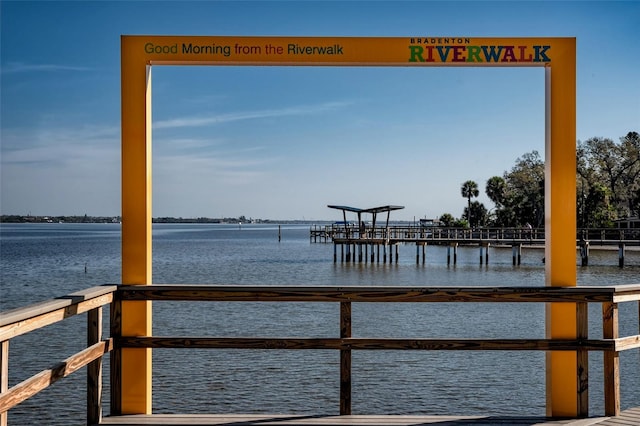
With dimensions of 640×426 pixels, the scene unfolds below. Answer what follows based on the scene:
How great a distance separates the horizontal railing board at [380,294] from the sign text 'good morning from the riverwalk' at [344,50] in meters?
1.59

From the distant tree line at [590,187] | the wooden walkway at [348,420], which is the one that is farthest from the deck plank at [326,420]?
the distant tree line at [590,187]

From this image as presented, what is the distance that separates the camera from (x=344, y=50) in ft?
16.9

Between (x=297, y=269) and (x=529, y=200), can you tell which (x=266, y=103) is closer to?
(x=529, y=200)

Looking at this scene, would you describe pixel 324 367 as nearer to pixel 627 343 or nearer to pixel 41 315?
pixel 627 343

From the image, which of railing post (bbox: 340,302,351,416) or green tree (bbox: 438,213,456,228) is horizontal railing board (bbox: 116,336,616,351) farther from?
green tree (bbox: 438,213,456,228)

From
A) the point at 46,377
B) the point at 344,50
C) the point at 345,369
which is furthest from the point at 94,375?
the point at 344,50

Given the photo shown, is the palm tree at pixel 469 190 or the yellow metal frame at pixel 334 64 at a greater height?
the palm tree at pixel 469 190

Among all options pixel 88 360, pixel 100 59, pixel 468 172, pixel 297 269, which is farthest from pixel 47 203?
pixel 88 360

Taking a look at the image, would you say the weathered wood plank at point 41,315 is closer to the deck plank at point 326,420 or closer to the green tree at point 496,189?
the deck plank at point 326,420

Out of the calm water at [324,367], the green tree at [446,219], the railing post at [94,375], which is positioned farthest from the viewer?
the green tree at [446,219]

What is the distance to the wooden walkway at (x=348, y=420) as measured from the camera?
15.2ft

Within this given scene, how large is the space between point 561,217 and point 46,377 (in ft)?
11.3

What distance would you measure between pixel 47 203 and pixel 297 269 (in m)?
35.8

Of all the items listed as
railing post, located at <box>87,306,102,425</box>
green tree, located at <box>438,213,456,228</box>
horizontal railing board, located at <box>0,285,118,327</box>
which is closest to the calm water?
railing post, located at <box>87,306,102,425</box>
